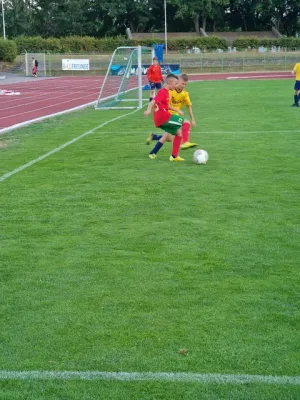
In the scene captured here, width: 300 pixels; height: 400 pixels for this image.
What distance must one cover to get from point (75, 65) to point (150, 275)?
2153 inches

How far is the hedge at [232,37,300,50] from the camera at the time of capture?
75.2 metres

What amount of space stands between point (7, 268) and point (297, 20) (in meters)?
87.4

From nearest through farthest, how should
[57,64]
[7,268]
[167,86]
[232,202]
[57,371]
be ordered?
[57,371] → [7,268] → [232,202] → [167,86] → [57,64]

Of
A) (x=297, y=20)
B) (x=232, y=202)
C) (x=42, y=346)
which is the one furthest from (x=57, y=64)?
(x=42, y=346)

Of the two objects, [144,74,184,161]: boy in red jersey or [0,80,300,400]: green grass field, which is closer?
[0,80,300,400]: green grass field

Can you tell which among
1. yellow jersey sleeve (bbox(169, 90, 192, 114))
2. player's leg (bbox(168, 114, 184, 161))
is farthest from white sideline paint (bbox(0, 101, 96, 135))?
player's leg (bbox(168, 114, 184, 161))

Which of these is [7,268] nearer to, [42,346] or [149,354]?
[42,346]

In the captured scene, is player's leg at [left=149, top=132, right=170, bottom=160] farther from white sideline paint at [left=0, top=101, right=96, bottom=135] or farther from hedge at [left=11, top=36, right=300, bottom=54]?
hedge at [left=11, top=36, right=300, bottom=54]

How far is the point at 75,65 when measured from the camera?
2297 inches

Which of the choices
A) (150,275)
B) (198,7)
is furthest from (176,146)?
(198,7)

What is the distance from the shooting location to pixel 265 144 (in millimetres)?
13219

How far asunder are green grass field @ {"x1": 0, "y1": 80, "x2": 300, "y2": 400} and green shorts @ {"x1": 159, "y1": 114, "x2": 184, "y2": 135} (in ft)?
1.82

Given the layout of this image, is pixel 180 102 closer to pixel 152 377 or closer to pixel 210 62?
pixel 152 377

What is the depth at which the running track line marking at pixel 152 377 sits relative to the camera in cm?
374
